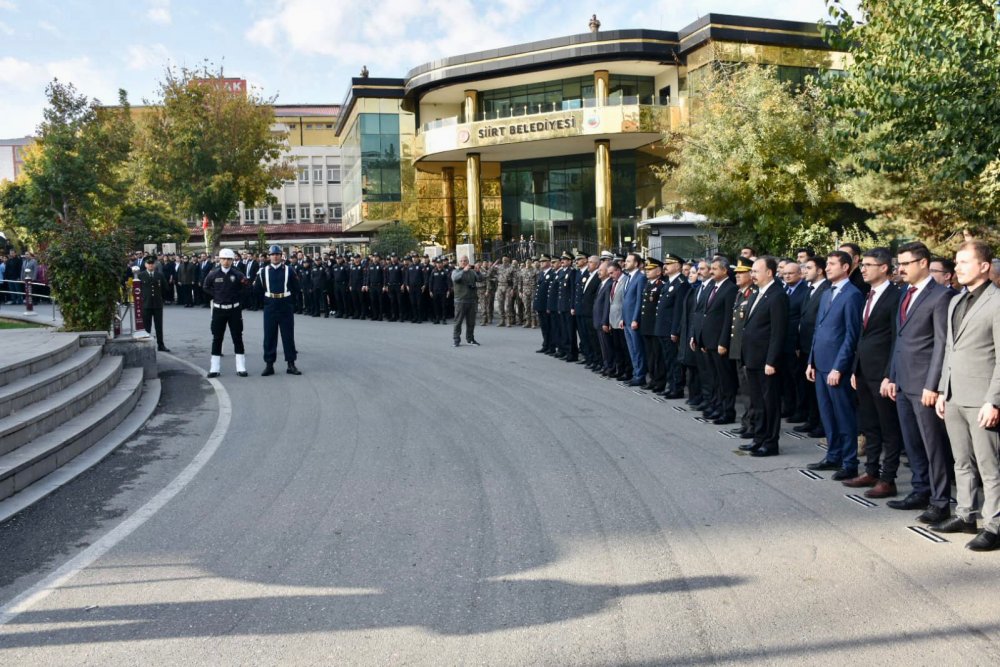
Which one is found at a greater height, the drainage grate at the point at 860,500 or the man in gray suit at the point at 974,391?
the man in gray suit at the point at 974,391

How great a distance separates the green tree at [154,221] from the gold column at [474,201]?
1846cm

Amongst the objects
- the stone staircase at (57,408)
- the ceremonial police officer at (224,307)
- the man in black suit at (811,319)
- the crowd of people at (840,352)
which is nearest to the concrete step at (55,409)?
the stone staircase at (57,408)

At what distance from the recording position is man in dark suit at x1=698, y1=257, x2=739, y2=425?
31.8 feet

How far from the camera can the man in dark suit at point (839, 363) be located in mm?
7227

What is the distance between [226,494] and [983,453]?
5.61m

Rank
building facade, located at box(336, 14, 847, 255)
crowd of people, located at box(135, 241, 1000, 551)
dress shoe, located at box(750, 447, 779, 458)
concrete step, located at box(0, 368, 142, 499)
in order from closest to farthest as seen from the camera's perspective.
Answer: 1. crowd of people, located at box(135, 241, 1000, 551)
2. concrete step, located at box(0, 368, 142, 499)
3. dress shoe, located at box(750, 447, 779, 458)
4. building facade, located at box(336, 14, 847, 255)

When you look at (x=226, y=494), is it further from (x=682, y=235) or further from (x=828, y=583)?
(x=682, y=235)

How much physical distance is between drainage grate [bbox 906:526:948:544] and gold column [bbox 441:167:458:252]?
42.6m

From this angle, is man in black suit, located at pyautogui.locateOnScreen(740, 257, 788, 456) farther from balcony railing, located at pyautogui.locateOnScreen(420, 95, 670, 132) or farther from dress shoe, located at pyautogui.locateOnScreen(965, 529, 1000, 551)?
balcony railing, located at pyautogui.locateOnScreen(420, 95, 670, 132)

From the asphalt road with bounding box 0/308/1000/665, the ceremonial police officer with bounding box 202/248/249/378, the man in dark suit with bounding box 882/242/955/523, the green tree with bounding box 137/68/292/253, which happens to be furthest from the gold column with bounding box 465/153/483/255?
the man in dark suit with bounding box 882/242/955/523

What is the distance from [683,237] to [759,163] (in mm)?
4534

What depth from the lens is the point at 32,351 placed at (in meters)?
10.7

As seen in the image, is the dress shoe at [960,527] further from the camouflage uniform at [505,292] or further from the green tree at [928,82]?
the camouflage uniform at [505,292]

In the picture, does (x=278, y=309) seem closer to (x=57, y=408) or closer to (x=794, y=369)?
(x=57, y=408)
